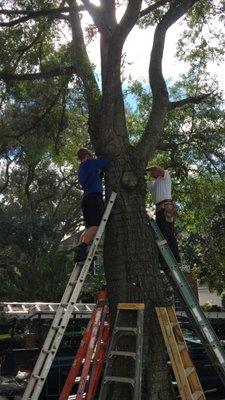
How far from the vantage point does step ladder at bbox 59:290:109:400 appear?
6773mm

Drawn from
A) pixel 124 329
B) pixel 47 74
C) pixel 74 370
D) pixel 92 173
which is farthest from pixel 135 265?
pixel 47 74

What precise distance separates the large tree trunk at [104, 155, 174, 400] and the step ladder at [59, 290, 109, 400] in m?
0.43

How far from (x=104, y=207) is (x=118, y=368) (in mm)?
2186

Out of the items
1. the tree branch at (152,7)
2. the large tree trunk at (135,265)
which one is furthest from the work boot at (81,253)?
the tree branch at (152,7)

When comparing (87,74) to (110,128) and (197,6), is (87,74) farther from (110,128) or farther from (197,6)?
(197,6)

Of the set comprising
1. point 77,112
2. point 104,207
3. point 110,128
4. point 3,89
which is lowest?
point 104,207

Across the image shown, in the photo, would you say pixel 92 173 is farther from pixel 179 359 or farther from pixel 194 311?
pixel 179 359

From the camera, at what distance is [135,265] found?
275 inches

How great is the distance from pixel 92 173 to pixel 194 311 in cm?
236

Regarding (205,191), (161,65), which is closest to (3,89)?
(161,65)

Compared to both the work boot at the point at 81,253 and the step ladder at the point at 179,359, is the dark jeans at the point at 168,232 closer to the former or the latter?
the step ladder at the point at 179,359

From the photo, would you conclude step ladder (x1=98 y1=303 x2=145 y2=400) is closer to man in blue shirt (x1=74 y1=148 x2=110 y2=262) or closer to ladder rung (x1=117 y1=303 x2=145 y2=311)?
ladder rung (x1=117 y1=303 x2=145 y2=311)

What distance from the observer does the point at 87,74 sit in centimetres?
841

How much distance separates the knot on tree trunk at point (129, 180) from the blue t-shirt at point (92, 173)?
34 centimetres
